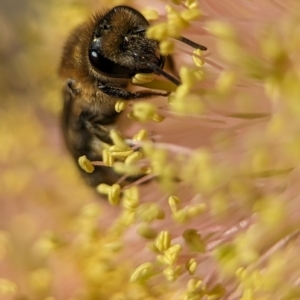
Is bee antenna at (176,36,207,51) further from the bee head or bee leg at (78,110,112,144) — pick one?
bee leg at (78,110,112,144)

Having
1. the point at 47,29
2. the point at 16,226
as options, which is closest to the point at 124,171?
the point at 16,226

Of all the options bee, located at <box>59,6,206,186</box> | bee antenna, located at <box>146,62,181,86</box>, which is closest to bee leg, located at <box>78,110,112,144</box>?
bee, located at <box>59,6,206,186</box>

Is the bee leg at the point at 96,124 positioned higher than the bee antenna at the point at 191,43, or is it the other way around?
the bee antenna at the point at 191,43

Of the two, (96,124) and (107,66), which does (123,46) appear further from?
(96,124)

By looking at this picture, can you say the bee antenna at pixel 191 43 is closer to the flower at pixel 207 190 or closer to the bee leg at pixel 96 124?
the flower at pixel 207 190

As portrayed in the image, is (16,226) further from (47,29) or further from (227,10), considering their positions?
(227,10)

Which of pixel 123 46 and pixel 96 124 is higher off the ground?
pixel 123 46

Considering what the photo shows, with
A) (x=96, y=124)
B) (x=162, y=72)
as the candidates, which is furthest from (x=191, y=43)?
(x=96, y=124)

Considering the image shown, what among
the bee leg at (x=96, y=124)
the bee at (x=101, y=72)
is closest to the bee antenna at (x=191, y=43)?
the bee at (x=101, y=72)
